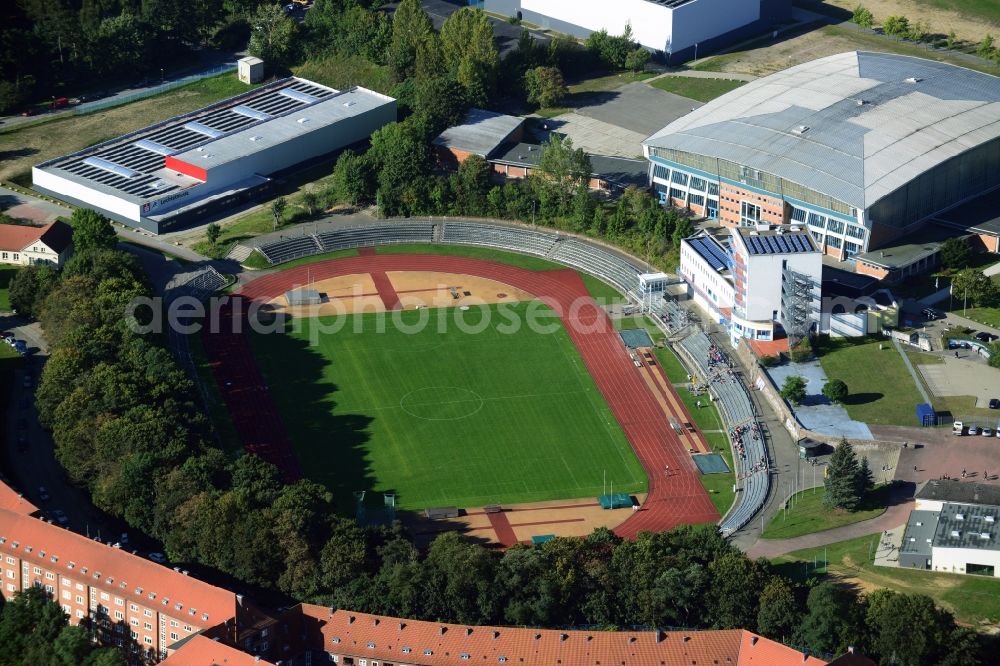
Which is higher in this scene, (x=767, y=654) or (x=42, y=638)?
(x=767, y=654)

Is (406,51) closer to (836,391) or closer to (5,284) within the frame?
(5,284)

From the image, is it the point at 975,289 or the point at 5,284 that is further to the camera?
the point at 5,284

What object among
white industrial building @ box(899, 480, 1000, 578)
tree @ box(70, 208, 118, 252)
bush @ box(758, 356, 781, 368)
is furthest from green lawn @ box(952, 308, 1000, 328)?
tree @ box(70, 208, 118, 252)

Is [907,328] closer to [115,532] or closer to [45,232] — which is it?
[115,532]

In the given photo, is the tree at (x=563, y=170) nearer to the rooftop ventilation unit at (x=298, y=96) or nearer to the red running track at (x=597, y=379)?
the red running track at (x=597, y=379)

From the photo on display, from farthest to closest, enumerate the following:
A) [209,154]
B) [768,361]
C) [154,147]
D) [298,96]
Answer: [298,96] → [154,147] → [209,154] → [768,361]

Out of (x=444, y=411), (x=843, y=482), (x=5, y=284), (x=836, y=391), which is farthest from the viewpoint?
(x=5, y=284)

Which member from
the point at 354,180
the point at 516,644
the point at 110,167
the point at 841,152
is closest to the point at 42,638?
the point at 516,644

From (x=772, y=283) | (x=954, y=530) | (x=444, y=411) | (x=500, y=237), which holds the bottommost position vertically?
(x=444, y=411)
